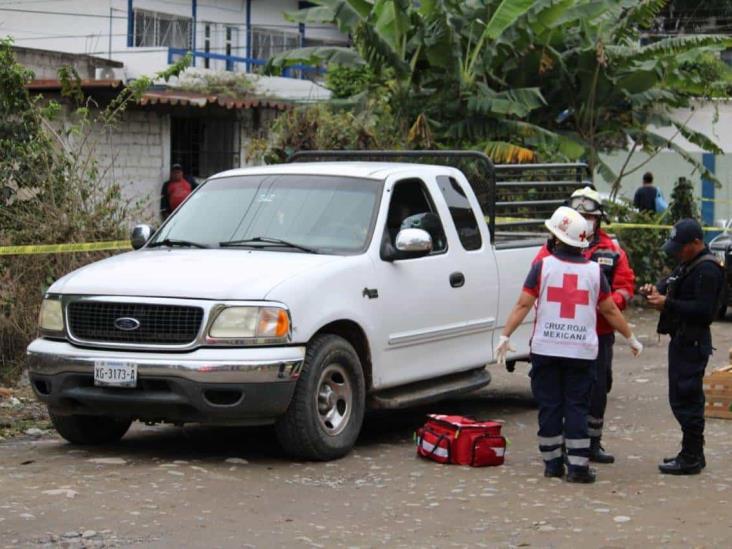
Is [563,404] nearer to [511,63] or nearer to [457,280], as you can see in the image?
[457,280]

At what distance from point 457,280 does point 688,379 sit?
2142 millimetres

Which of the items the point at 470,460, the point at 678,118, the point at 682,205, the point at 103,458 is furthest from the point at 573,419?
the point at 678,118

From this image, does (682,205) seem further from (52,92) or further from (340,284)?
(340,284)

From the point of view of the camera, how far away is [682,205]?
2134 centimetres

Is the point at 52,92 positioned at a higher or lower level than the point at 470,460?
higher

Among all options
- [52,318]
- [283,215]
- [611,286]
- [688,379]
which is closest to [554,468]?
[688,379]

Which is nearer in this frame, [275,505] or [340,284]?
[275,505]

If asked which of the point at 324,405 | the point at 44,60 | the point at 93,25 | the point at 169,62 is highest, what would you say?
the point at 93,25

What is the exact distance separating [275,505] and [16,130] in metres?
6.41

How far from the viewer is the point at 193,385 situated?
318 inches

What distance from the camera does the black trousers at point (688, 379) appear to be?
27.4 ft

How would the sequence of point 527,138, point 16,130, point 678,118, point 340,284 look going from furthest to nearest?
point 678,118 < point 527,138 < point 16,130 < point 340,284

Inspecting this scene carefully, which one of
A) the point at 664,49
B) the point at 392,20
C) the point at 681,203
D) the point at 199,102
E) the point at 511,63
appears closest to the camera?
the point at 199,102

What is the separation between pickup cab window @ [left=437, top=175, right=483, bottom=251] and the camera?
33.6ft
